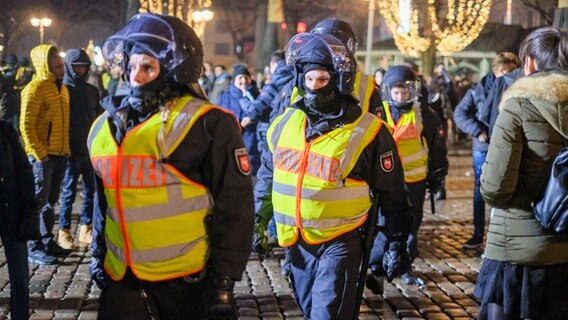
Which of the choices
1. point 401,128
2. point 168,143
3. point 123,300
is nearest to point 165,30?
point 168,143

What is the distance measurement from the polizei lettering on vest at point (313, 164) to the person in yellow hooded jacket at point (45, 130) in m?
4.24

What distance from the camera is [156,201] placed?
359 centimetres

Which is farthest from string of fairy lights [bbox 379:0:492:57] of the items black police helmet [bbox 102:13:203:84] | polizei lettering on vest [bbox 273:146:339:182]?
black police helmet [bbox 102:13:203:84]

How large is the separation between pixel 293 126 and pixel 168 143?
136cm

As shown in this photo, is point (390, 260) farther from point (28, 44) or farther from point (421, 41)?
point (28, 44)

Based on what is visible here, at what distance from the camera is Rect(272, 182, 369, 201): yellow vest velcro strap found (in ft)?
15.3

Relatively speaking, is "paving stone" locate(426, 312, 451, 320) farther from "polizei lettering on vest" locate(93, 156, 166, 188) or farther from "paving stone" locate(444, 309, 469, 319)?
"polizei lettering on vest" locate(93, 156, 166, 188)

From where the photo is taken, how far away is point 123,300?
3652 mm

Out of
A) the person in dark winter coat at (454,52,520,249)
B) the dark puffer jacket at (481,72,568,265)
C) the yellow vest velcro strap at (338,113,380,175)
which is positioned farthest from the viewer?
the person in dark winter coat at (454,52,520,249)

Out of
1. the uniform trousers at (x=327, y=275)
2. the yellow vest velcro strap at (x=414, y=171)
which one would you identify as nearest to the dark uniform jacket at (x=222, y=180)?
the uniform trousers at (x=327, y=275)

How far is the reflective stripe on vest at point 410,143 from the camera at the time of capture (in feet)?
25.0

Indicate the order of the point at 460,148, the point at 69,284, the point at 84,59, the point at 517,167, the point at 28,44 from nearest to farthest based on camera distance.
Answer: the point at 517,167 → the point at 69,284 → the point at 84,59 → the point at 460,148 → the point at 28,44

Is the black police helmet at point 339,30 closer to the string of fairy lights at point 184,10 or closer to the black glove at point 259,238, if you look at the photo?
the black glove at point 259,238

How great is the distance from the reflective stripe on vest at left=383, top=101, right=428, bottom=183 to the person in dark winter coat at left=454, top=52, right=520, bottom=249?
180 cm
